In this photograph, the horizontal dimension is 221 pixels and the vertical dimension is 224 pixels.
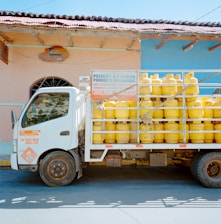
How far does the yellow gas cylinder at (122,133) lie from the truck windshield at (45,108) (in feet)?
4.29

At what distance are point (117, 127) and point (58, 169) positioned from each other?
169 cm

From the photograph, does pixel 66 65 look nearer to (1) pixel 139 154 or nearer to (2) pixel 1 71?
(2) pixel 1 71

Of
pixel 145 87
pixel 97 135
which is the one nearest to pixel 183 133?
pixel 145 87

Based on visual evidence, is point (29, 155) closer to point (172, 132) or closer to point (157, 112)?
point (157, 112)

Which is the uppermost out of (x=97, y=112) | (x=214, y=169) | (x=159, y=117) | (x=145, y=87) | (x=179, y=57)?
(x=179, y=57)

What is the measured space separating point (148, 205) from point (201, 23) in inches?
333

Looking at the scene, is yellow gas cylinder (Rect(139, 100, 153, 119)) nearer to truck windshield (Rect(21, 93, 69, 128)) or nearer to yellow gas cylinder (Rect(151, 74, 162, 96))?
yellow gas cylinder (Rect(151, 74, 162, 96))

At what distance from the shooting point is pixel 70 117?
18.4 feet

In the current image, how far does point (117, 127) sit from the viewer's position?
5594mm

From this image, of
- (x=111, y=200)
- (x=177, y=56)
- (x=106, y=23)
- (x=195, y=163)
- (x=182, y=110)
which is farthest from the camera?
(x=177, y=56)

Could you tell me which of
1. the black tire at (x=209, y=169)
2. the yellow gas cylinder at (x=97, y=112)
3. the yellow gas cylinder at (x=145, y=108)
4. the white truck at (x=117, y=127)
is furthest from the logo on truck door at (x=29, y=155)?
the black tire at (x=209, y=169)

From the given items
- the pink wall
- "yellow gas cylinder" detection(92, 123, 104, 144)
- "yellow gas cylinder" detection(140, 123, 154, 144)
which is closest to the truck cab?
"yellow gas cylinder" detection(92, 123, 104, 144)

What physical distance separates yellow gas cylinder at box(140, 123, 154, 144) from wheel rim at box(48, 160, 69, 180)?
1.89 m

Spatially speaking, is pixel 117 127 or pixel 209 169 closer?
pixel 117 127
